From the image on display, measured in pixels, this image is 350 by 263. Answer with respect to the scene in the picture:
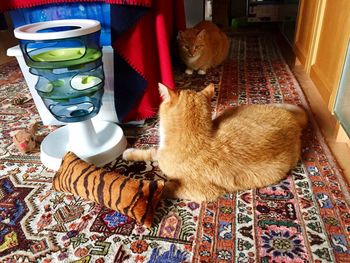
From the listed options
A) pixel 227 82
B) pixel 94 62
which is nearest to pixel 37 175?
pixel 94 62

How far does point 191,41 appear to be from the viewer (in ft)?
6.85

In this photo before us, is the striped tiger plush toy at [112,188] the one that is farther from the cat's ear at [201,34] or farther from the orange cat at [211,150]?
the cat's ear at [201,34]

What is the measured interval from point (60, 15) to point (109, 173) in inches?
32.1

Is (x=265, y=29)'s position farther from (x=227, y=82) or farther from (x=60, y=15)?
(x=60, y=15)

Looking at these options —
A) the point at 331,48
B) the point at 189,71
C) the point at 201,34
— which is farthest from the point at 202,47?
the point at 331,48

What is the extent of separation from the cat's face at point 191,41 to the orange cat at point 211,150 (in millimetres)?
1130

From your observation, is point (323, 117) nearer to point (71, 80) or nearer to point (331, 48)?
point (331, 48)

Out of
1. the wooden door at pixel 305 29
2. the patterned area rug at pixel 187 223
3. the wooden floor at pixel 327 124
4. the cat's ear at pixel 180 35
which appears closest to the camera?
the patterned area rug at pixel 187 223

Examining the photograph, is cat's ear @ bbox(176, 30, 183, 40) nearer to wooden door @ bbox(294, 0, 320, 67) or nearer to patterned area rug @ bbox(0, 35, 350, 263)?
wooden door @ bbox(294, 0, 320, 67)

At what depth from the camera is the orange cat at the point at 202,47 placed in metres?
2.09

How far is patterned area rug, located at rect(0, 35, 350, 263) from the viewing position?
845 millimetres

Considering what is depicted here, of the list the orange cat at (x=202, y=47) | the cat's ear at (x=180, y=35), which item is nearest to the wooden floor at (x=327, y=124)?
Answer: the orange cat at (x=202, y=47)

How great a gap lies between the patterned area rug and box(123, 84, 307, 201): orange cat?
5 cm

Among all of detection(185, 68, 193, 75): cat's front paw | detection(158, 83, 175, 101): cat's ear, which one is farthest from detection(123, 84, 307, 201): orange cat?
detection(185, 68, 193, 75): cat's front paw
